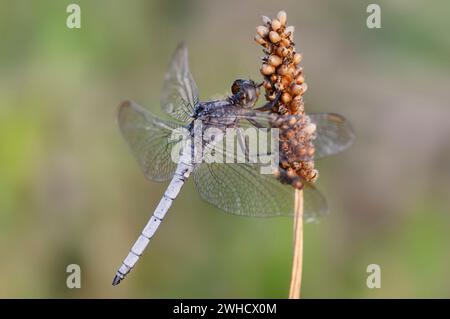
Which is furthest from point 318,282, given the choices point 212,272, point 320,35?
point 320,35

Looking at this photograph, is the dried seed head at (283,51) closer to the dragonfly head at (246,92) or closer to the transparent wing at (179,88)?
the dragonfly head at (246,92)

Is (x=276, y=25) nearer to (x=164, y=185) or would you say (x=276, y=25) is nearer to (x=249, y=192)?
(x=249, y=192)

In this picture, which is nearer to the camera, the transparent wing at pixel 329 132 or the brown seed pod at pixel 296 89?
the brown seed pod at pixel 296 89

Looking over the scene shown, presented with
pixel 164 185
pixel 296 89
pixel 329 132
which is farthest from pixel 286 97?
pixel 164 185

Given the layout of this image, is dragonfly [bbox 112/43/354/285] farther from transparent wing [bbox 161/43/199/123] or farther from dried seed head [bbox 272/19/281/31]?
dried seed head [bbox 272/19/281/31]

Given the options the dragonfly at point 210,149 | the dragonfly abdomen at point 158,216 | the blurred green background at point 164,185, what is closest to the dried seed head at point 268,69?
the dragonfly at point 210,149

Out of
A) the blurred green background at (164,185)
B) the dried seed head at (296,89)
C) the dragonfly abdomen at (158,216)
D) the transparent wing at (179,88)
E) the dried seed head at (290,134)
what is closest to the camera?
the dried seed head at (296,89)

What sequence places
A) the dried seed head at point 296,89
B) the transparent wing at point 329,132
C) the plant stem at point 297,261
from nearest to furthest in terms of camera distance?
the plant stem at point 297,261
the dried seed head at point 296,89
the transparent wing at point 329,132
